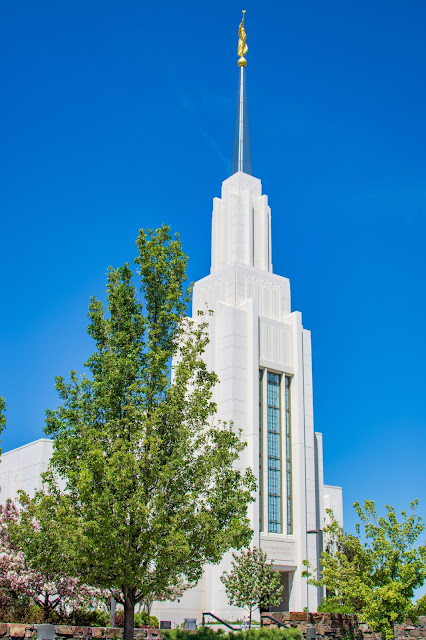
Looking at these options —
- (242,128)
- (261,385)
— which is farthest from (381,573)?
(242,128)

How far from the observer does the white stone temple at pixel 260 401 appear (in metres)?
43.3

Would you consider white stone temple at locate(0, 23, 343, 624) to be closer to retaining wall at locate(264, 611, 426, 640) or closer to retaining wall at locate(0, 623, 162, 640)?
retaining wall at locate(264, 611, 426, 640)

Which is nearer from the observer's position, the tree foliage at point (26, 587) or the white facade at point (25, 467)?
the tree foliage at point (26, 587)

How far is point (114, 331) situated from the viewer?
62.4ft

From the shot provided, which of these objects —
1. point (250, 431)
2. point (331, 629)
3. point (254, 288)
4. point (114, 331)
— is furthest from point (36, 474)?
point (114, 331)

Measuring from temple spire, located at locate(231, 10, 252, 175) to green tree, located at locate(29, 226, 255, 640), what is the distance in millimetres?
37264

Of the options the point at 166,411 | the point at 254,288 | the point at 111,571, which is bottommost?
the point at 111,571

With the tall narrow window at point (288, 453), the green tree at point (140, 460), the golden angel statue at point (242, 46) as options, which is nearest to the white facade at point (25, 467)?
the tall narrow window at point (288, 453)

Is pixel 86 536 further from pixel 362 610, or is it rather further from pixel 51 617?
pixel 362 610

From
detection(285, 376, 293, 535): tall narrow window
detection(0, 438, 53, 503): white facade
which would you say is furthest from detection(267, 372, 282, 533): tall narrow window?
detection(0, 438, 53, 503): white facade

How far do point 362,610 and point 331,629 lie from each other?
5.00ft

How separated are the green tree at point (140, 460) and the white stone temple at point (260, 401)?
24007 millimetres

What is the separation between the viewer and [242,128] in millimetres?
57781

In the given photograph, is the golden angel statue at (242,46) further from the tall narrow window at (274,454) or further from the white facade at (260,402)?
the tall narrow window at (274,454)
